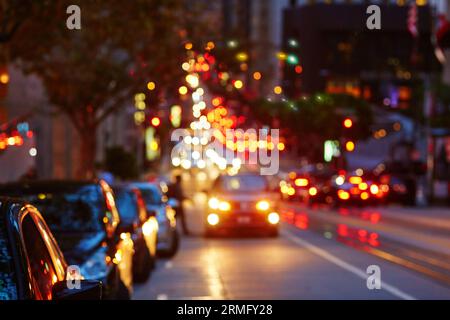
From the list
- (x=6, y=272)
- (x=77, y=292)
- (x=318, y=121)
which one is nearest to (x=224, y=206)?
(x=318, y=121)

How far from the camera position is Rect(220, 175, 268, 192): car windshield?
1096 inches

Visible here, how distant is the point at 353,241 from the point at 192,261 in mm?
6209

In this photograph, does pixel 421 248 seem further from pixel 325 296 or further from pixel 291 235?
pixel 325 296

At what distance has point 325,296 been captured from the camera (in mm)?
14172

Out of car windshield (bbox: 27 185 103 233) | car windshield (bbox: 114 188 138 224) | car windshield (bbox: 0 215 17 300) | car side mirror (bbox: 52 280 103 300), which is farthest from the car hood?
car windshield (bbox: 0 215 17 300)

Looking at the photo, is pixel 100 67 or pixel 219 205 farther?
pixel 100 67

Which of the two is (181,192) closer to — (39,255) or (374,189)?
(374,189)

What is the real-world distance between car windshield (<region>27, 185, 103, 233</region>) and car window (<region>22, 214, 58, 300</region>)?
5.54 metres

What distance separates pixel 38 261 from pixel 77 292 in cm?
47

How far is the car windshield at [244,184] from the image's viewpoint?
27828 millimetres

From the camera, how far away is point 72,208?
13000mm

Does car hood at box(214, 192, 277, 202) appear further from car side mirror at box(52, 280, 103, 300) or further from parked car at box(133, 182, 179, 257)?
car side mirror at box(52, 280, 103, 300)

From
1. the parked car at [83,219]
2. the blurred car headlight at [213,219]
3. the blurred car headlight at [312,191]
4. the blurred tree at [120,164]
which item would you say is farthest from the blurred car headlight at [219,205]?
the blurred tree at [120,164]

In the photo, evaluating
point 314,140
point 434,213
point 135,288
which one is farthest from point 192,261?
point 314,140
